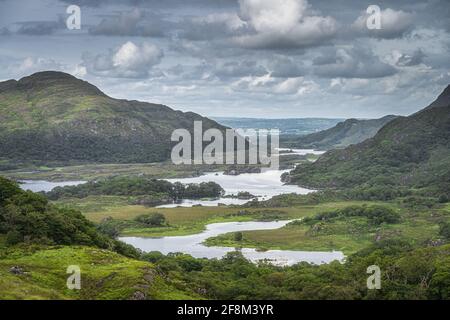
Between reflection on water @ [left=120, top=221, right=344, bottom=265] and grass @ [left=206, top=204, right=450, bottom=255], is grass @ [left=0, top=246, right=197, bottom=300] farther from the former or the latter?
grass @ [left=206, top=204, right=450, bottom=255]

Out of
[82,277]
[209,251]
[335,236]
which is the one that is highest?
[82,277]

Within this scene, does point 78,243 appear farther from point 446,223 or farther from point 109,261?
point 446,223

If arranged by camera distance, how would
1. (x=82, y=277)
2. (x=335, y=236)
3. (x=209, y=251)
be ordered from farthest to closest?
(x=335, y=236), (x=209, y=251), (x=82, y=277)

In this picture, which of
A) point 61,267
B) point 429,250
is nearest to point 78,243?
point 61,267

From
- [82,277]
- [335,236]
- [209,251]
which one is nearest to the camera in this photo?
[82,277]

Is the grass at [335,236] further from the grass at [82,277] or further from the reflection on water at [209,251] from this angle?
the grass at [82,277]

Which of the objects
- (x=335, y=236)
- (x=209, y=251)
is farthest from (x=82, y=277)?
(x=335, y=236)

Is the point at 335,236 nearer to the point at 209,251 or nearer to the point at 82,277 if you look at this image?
the point at 209,251

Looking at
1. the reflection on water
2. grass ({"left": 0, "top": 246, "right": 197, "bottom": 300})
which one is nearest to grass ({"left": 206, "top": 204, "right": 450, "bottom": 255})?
the reflection on water
